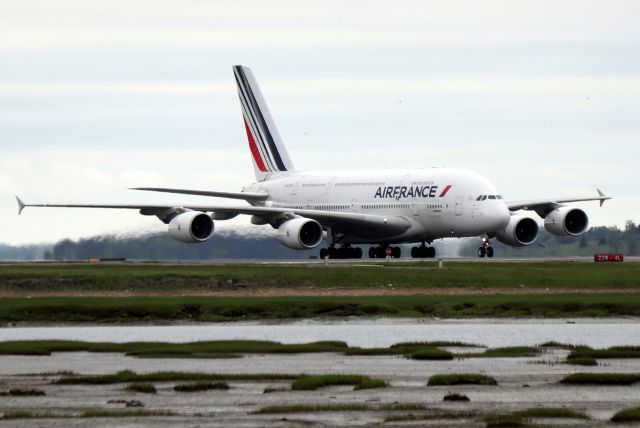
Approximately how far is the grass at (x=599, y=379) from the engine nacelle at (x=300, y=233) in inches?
1978

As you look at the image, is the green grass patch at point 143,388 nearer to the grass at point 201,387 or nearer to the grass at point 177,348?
the grass at point 201,387

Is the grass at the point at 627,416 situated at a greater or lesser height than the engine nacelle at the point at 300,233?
lesser

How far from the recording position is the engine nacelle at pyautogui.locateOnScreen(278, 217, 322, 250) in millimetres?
78250

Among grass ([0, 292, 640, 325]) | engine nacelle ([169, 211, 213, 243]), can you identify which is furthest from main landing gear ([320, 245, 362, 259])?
grass ([0, 292, 640, 325])

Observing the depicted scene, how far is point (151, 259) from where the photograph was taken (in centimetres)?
8475

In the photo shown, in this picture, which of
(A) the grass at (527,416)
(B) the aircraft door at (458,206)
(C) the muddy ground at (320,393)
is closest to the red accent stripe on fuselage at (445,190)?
(B) the aircraft door at (458,206)

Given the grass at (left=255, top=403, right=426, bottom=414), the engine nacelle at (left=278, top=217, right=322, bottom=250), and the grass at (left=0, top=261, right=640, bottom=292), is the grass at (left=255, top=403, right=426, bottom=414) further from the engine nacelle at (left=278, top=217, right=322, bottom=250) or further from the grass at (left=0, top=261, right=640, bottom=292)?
the engine nacelle at (left=278, top=217, right=322, bottom=250)

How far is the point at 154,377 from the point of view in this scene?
2905cm

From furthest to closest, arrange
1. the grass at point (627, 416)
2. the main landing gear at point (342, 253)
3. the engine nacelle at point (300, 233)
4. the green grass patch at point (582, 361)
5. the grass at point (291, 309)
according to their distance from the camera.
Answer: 1. the main landing gear at point (342, 253)
2. the engine nacelle at point (300, 233)
3. the grass at point (291, 309)
4. the green grass patch at point (582, 361)
5. the grass at point (627, 416)

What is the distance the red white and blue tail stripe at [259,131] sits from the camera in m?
94.8

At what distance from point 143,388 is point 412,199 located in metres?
55.3

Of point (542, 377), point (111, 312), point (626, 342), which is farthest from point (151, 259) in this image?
point (542, 377)

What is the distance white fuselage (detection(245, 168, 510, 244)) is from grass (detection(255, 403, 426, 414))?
5455 cm

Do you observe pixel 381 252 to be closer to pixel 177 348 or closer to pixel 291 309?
pixel 291 309
